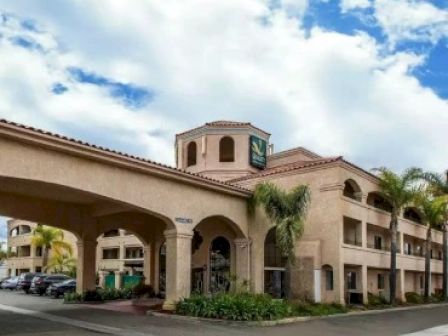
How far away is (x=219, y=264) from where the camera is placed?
106ft

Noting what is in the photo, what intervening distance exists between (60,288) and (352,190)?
71.0 feet

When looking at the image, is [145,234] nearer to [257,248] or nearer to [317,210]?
[257,248]

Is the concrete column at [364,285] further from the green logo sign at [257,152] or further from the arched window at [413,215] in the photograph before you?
the arched window at [413,215]

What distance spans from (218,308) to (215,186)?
659 centimetres

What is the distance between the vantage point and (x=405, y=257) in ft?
124

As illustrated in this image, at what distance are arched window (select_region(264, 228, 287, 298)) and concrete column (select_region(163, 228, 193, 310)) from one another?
8063 mm

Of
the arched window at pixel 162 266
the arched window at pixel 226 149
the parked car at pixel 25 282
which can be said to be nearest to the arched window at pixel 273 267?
the arched window at pixel 162 266

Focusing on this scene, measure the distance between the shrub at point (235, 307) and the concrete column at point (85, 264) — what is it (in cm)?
816

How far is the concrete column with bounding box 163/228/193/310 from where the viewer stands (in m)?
24.4

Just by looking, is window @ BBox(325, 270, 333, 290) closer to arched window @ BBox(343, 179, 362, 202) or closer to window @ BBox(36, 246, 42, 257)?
arched window @ BBox(343, 179, 362, 202)

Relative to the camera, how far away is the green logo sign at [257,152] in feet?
129

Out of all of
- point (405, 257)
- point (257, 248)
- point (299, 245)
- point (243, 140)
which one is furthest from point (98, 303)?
point (405, 257)

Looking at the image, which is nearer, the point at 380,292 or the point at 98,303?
the point at 98,303

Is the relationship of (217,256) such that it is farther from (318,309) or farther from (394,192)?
(394,192)
